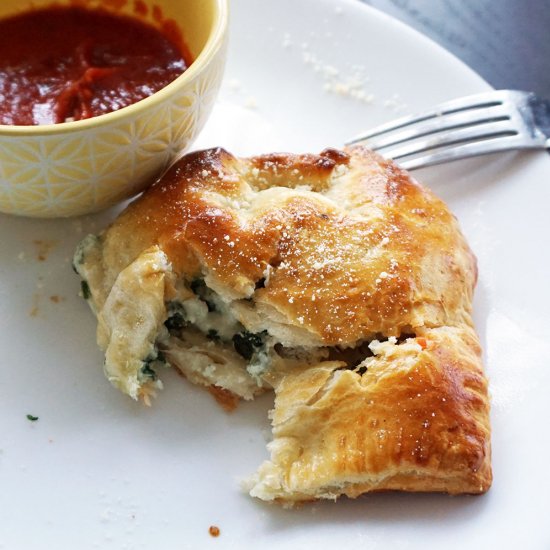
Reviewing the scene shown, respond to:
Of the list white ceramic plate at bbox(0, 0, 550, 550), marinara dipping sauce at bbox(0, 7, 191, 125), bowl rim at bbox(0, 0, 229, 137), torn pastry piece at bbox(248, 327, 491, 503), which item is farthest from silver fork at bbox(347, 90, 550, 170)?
torn pastry piece at bbox(248, 327, 491, 503)

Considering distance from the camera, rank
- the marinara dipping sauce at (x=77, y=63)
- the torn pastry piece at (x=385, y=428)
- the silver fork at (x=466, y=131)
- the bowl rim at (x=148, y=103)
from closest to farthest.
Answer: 1. the torn pastry piece at (x=385, y=428)
2. the bowl rim at (x=148, y=103)
3. the marinara dipping sauce at (x=77, y=63)
4. the silver fork at (x=466, y=131)

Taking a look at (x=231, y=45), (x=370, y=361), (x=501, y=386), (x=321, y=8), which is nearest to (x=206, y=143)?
(x=231, y=45)

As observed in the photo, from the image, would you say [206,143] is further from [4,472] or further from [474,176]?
[4,472]

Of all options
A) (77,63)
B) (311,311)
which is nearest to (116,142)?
(77,63)

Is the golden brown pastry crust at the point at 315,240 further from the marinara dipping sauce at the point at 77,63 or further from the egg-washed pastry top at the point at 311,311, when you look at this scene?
the marinara dipping sauce at the point at 77,63

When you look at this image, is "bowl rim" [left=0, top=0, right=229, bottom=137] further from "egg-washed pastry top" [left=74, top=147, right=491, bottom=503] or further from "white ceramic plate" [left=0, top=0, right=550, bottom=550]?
"white ceramic plate" [left=0, top=0, right=550, bottom=550]

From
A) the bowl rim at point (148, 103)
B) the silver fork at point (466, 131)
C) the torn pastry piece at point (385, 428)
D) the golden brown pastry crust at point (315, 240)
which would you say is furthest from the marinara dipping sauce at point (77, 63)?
the torn pastry piece at point (385, 428)
